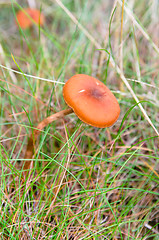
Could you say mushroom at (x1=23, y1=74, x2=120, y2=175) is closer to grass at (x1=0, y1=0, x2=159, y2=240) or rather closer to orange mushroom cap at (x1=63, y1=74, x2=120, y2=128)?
orange mushroom cap at (x1=63, y1=74, x2=120, y2=128)

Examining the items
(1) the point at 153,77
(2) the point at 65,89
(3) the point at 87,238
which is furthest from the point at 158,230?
(1) the point at 153,77

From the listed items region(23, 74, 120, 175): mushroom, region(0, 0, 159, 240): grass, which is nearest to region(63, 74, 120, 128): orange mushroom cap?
region(23, 74, 120, 175): mushroom

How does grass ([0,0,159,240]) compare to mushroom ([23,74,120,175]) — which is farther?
grass ([0,0,159,240])

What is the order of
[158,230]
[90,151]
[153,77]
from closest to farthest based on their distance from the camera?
[158,230], [90,151], [153,77]

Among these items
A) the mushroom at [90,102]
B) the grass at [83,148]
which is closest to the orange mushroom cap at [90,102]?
the mushroom at [90,102]

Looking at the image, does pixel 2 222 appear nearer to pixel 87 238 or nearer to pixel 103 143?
pixel 87 238

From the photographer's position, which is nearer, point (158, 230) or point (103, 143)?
point (158, 230)
